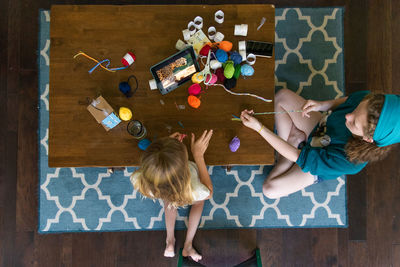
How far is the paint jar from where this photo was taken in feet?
4.52

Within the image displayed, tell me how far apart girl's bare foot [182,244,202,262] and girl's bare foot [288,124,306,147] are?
0.99 m

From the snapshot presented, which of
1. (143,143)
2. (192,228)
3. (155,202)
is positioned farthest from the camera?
(155,202)

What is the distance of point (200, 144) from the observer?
A: 4.55 ft

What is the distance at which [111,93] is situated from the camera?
1.43 m

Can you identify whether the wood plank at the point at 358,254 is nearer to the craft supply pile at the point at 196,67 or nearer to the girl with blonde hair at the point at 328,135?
the girl with blonde hair at the point at 328,135

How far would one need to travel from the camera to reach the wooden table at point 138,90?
4.62 feet

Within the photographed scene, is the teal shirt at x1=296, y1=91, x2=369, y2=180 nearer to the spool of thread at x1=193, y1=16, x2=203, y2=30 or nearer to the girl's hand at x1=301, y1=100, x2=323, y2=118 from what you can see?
the girl's hand at x1=301, y1=100, x2=323, y2=118

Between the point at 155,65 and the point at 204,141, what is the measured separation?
1.54 feet

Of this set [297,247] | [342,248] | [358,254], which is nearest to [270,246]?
[297,247]

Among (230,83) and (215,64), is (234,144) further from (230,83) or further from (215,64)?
(215,64)

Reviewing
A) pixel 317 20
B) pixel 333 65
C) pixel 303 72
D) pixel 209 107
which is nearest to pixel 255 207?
pixel 209 107

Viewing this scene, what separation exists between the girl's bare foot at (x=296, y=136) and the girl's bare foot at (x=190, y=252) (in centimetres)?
99

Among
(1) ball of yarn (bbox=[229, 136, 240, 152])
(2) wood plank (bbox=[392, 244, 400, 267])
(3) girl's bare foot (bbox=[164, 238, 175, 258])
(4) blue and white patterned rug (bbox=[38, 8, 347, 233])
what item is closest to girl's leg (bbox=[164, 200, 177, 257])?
(3) girl's bare foot (bbox=[164, 238, 175, 258])

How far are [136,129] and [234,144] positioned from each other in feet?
1.67
